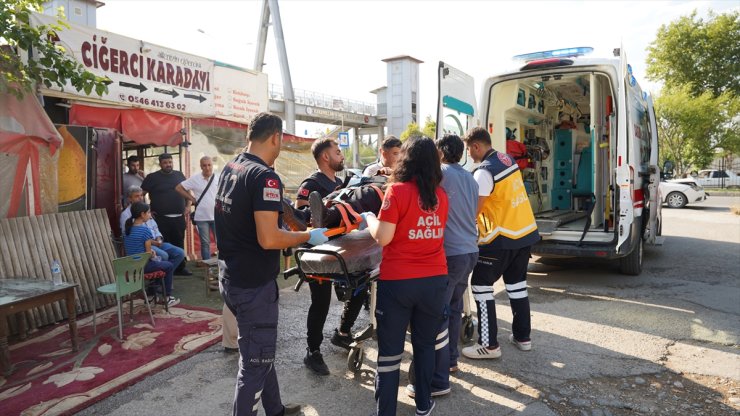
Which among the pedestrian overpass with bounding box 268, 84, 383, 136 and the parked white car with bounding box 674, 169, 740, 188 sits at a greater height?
the pedestrian overpass with bounding box 268, 84, 383, 136

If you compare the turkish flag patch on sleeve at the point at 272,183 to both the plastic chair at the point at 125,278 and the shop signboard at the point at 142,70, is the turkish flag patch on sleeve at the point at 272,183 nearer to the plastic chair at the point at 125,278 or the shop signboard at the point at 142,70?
the plastic chair at the point at 125,278

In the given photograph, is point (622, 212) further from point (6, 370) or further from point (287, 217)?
point (6, 370)

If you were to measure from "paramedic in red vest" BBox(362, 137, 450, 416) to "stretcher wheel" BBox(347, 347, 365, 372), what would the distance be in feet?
2.78

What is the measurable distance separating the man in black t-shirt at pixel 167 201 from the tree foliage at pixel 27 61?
6.36 feet

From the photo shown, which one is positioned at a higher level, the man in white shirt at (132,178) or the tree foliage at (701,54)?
the tree foliage at (701,54)

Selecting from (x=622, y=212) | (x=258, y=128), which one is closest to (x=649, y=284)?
(x=622, y=212)

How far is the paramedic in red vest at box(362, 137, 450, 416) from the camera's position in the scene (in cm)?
261

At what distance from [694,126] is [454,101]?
24.1 metres

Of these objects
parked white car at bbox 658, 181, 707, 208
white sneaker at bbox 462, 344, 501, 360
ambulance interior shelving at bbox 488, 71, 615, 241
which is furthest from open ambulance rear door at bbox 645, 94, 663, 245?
parked white car at bbox 658, 181, 707, 208

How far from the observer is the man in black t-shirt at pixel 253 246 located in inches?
93.3

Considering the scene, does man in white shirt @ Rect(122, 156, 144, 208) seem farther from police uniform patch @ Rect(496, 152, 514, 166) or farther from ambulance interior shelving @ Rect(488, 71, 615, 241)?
police uniform patch @ Rect(496, 152, 514, 166)

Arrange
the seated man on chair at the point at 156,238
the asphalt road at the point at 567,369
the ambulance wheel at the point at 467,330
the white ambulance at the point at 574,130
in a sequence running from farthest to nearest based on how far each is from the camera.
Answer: the seated man on chair at the point at 156,238, the white ambulance at the point at 574,130, the ambulance wheel at the point at 467,330, the asphalt road at the point at 567,369

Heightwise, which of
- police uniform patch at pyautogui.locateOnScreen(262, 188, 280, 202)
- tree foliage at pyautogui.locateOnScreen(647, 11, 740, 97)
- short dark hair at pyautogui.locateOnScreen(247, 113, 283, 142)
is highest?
tree foliage at pyautogui.locateOnScreen(647, 11, 740, 97)

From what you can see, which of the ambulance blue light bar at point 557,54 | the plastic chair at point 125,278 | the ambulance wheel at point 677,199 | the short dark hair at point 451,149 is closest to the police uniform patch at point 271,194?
the short dark hair at point 451,149
